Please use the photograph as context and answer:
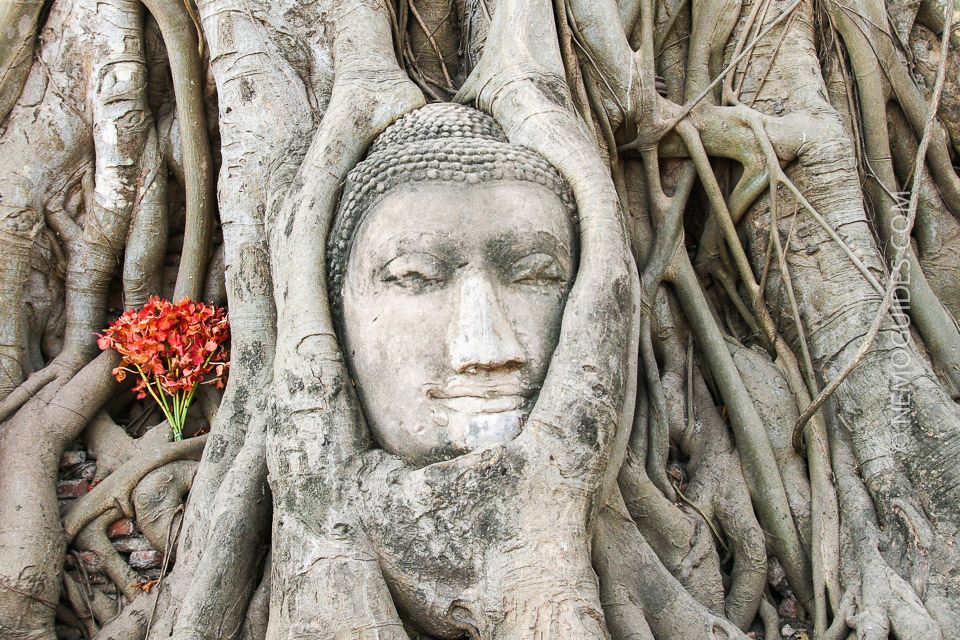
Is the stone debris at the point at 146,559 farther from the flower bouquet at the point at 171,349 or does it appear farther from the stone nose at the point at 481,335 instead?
the stone nose at the point at 481,335

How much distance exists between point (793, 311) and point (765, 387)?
0.31 metres

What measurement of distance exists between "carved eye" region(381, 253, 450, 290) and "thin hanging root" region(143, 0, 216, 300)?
1.28m

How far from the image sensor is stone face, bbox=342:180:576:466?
197 centimetres

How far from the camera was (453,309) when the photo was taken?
203 cm

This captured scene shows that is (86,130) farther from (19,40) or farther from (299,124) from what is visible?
(299,124)

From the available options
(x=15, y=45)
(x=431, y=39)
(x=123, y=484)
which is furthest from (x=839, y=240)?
(x=15, y=45)

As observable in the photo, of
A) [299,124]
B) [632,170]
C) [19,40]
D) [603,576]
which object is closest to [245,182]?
[299,124]

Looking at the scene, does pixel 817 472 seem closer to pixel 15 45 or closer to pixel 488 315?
pixel 488 315

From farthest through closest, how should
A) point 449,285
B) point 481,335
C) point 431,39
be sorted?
1. point 431,39
2. point 449,285
3. point 481,335

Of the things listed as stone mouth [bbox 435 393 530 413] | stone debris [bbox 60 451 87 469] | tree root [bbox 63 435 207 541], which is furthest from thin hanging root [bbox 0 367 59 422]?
stone mouth [bbox 435 393 530 413]

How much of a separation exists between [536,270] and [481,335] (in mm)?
297

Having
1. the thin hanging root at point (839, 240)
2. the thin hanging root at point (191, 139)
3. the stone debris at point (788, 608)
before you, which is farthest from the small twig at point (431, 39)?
the stone debris at point (788, 608)

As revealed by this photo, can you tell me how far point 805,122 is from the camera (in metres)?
2.89

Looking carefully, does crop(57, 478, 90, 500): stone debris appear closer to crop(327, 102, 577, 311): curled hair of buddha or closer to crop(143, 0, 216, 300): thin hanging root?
crop(143, 0, 216, 300): thin hanging root
